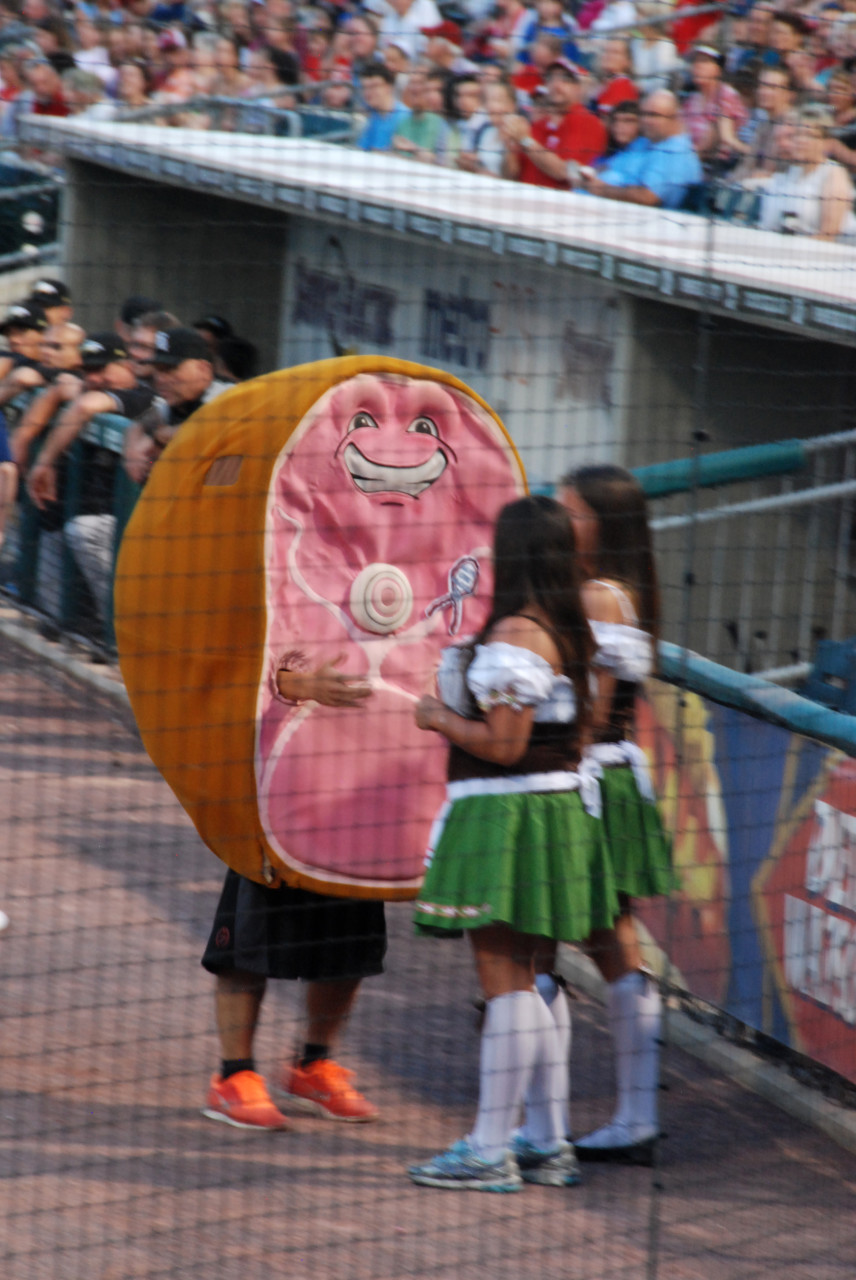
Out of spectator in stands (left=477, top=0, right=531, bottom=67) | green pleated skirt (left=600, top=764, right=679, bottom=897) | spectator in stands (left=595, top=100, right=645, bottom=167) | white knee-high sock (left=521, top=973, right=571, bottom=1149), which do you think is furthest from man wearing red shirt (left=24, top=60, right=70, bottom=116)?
white knee-high sock (left=521, top=973, right=571, bottom=1149)

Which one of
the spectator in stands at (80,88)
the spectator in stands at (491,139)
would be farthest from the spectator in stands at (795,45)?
the spectator in stands at (80,88)

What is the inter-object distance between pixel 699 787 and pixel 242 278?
238 inches

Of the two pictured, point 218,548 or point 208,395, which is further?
point 208,395

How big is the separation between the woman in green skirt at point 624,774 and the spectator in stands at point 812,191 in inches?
101

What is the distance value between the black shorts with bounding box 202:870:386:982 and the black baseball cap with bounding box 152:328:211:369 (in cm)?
201

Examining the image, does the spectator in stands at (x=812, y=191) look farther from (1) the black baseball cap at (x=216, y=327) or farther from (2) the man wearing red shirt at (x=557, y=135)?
(1) the black baseball cap at (x=216, y=327)

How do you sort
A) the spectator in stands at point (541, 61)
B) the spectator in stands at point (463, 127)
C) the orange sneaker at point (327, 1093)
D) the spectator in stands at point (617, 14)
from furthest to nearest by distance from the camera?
the spectator in stands at point (617, 14) < the spectator in stands at point (463, 127) < the spectator in stands at point (541, 61) < the orange sneaker at point (327, 1093)

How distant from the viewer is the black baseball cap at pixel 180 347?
17.1 ft

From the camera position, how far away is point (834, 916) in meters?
4.00

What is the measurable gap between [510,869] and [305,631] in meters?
0.69

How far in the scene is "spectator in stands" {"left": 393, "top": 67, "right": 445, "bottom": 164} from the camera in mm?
6521

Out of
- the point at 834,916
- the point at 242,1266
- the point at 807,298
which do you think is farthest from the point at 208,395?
the point at 242,1266

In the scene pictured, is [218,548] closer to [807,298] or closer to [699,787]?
[699,787]

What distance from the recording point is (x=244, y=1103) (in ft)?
12.6
